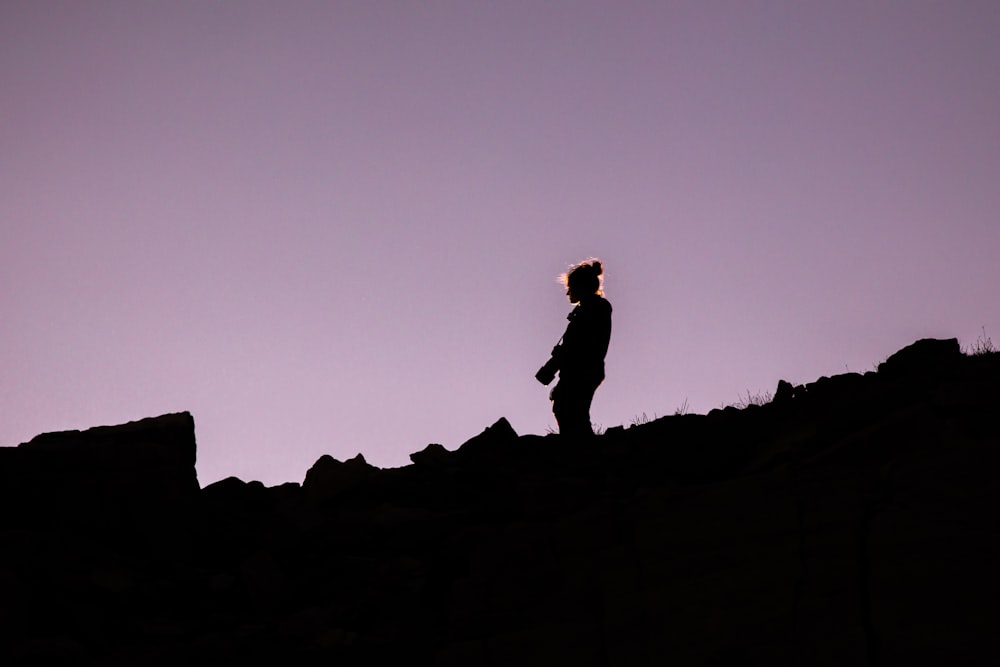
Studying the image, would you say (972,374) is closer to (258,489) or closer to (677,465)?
(677,465)

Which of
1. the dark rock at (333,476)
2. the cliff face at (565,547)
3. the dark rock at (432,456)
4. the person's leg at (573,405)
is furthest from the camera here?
the person's leg at (573,405)

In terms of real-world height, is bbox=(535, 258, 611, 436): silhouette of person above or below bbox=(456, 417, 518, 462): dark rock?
above

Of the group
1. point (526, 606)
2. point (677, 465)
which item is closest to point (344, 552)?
point (526, 606)

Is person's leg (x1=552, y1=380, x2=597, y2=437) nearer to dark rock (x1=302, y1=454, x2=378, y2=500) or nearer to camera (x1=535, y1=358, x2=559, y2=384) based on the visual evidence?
camera (x1=535, y1=358, x2=559, y2=384)

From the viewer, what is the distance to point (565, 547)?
6.97 meters

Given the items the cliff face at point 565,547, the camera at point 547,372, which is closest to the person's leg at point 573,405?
the camera at point 547,372

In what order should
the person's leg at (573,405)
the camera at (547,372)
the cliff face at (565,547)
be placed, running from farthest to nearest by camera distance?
1. the camera at (547,372)
2. the person's leg at (573,405)
3. the cliff face at (565,547)

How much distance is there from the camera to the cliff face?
5.76m

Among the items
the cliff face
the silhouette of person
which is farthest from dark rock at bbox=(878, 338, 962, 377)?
the silhouette of person

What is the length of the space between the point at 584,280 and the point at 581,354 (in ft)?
2.68

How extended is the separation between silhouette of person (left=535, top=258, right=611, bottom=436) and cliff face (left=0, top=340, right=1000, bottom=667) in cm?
126

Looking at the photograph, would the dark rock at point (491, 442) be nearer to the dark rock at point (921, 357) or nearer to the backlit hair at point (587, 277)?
the backlit hair at point (587, 277)

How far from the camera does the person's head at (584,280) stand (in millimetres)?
11008

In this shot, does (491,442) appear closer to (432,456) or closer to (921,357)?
(432,456)
